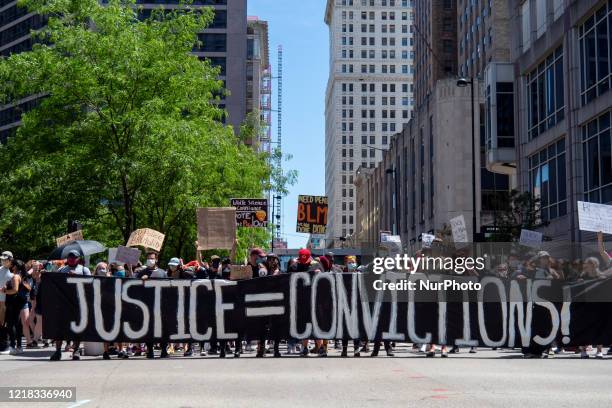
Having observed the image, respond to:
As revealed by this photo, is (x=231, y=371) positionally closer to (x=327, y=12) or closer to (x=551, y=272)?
(x=551, y=272)

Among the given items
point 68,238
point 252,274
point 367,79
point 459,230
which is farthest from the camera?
point 367,79

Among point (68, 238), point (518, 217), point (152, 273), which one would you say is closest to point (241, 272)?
point (152, 273)

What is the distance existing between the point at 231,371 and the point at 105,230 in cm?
2181

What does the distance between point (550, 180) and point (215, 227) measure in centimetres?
2029

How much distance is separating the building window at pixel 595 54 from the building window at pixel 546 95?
7.38ft

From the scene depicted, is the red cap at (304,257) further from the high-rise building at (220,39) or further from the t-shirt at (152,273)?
the high-rise building at (220,39)

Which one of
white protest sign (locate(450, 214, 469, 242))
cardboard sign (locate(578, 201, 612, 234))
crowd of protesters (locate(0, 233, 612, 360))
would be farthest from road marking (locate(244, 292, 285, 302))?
cardboard sign (locate(578, 201, 612, 234))

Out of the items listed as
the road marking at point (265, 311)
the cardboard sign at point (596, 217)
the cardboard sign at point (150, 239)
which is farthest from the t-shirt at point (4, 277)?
the cardboard sign at point (596, 217)

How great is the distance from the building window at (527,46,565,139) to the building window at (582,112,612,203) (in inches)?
107

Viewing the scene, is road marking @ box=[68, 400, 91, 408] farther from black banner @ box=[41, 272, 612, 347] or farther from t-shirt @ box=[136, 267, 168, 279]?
t-shirt @ box=[136, 267, 168, 279]

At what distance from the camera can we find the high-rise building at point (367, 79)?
170125 mm

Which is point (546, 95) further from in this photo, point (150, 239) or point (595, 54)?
point (150, 239)

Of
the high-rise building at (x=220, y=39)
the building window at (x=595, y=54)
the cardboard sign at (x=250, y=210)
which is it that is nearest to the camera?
the cardboard sign at (x=250, y=210)

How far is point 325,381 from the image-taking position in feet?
35.9
